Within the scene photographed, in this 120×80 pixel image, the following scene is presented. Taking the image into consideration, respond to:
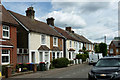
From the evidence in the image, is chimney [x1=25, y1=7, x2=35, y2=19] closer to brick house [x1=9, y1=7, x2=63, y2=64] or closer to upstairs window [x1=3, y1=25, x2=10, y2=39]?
brick house [x1=9, y1=7, x2=63, y2=64]

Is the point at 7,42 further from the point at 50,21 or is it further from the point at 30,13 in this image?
the point at 50,21

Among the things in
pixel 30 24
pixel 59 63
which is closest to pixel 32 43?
pixel 30 24

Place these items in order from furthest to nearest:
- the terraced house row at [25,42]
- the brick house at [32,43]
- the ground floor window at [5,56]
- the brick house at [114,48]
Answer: the brick house at [114,48], the brick house at [32,43], the terraced house row at [25,42], the ground floor window at [5,56]

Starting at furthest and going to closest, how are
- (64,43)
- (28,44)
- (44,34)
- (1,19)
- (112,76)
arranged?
(64,43) < (44,34) < (28,44) < (1,19) < (112,76)

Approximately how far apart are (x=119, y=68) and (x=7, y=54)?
11.9 metres

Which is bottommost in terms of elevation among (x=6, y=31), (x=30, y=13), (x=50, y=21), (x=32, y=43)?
(x=32, y=43)

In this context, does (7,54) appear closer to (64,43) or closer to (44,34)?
(44,34)

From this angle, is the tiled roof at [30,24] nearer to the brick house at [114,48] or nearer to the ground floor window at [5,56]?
the ground floor window at [5,56]

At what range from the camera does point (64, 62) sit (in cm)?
2502

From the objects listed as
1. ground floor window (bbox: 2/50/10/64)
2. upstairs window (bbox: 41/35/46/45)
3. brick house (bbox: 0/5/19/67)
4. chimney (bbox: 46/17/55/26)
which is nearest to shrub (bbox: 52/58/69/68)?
upstairs window (bbox: 41/35/46/45)

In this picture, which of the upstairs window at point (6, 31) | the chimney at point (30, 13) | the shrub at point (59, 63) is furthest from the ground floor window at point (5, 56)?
the chimney at point (30, 13)

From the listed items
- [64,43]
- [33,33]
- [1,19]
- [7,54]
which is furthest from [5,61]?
[64,43]

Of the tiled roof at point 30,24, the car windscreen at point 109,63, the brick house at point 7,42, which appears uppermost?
the tiled roof at point 30,24

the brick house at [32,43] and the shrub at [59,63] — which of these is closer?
the brick house at [32,43]
